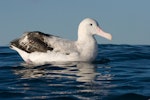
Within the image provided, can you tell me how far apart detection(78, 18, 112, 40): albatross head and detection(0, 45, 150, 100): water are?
91 centimetres

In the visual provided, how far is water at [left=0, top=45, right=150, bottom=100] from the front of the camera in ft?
38.3

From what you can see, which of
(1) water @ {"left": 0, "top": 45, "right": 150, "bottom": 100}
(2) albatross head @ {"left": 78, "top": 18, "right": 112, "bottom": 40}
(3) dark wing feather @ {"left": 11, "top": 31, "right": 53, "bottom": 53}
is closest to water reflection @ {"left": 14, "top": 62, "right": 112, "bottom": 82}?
(1) water @ {"left": 0, "top": 45, "right": 150, "bottom": 100}

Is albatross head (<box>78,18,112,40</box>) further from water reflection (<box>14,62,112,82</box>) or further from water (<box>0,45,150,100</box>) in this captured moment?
water reflection (<box>14,62,112,82</box>)

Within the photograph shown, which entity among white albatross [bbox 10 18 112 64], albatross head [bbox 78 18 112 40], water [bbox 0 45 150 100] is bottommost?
water [bbox 0 45 150 100]

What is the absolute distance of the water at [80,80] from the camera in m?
11.7

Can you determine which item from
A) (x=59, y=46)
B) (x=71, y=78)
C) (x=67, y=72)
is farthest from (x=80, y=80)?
(x=59, y=46)

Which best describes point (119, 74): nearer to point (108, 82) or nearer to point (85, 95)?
point (108, 82)

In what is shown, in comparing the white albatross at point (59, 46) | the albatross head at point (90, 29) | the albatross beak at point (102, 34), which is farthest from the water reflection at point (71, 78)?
the albatross beak at point (102, 34)

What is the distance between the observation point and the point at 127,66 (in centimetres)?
1714

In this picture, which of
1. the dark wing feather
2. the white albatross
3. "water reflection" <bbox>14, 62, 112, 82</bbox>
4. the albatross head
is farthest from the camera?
the albatross head

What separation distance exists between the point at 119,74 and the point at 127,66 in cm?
204

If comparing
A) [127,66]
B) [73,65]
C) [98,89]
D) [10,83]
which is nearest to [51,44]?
[73,65]

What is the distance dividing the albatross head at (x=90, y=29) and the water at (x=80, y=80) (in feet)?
2.98

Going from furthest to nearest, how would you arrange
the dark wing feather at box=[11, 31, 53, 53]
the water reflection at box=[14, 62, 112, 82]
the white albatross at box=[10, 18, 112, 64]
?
the dark wing feather at box=[11, 31, 53, 53] → the white albatross at box=[10, 18, 112, 64] → the water reflection at box=[14, 62, 112, 82]
